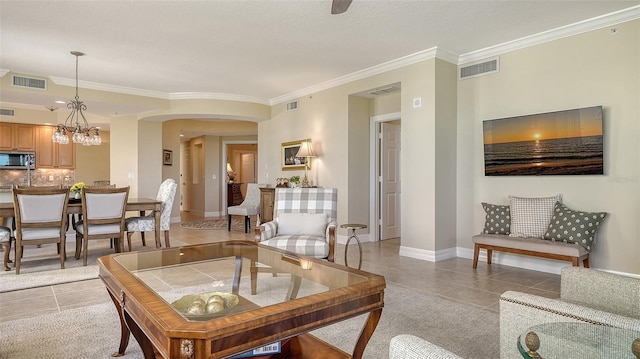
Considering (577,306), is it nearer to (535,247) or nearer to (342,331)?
(342,331)

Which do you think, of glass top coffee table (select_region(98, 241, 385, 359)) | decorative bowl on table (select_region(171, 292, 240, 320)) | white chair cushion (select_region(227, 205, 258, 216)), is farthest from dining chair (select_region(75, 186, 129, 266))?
decorative bowl on table (select_region(171, 292, 240, 320))

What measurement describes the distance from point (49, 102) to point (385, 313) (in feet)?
21.5

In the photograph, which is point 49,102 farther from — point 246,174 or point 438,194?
point 246,174

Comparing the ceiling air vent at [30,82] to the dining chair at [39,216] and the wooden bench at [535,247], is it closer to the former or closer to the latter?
the dining chair at [39,216]

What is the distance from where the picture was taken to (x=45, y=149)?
8547mm

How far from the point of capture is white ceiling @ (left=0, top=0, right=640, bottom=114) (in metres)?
3.53

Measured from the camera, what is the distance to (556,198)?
4.01 m

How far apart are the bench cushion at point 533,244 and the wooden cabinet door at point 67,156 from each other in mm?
9032

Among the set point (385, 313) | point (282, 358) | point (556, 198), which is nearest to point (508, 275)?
point (556, 198)

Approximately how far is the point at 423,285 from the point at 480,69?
9.48 ft

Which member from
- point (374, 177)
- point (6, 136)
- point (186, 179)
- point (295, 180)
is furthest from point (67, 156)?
point (374, 177)

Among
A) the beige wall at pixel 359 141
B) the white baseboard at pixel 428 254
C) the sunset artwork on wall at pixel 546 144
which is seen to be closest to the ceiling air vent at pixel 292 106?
the beige wall at pixel 359 141

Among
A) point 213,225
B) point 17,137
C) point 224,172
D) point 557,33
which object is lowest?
point 213,225

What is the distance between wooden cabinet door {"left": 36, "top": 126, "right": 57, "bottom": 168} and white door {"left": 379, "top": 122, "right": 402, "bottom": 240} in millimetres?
7579
